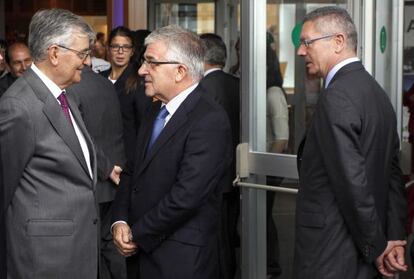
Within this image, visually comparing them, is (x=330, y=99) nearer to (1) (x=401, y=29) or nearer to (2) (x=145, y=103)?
(1) (x=401, y=29)

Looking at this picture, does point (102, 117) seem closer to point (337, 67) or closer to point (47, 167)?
point (47, 167)

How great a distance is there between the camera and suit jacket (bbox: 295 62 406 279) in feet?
10.7

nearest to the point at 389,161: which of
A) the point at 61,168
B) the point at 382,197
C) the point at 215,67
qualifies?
the point at 382,197

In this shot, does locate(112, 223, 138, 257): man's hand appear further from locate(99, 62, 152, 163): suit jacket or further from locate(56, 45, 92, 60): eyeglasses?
locate(99, 62, 152, 163): suit jacket

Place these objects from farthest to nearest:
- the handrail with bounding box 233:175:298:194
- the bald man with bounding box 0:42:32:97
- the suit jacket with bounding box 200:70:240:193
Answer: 1. the bald man with bounding box 0:42:32:97
2. the suit jacket with bounding box 200:70:240:193
3. the handrail with bounding box 233:175:298:194

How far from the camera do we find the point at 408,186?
4.14 m

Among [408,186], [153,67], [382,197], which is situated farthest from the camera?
[408,186]

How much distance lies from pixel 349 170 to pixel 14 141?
128 centimetres

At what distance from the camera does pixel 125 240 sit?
3.76m

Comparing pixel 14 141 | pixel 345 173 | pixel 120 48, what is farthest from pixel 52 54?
pixel 120 48

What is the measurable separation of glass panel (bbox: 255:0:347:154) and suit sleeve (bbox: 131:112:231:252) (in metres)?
1.03

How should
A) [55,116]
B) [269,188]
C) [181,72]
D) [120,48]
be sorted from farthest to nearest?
[120,48] → [269,188] → [181,72] → [55,116]

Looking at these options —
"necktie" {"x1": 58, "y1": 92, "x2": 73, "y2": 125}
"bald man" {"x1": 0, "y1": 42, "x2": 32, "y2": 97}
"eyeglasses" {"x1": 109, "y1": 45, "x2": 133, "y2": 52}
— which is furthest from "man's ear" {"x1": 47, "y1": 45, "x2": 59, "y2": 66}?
"bald man" {"x1": 0, "y1": 42, "x2": 32, "y2": 97}

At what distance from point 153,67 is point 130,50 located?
2506 mm
